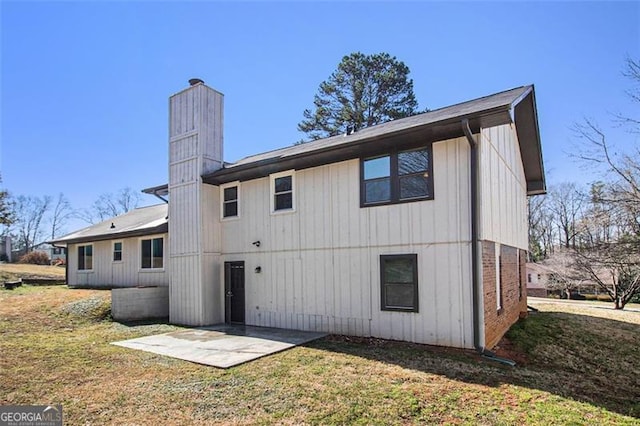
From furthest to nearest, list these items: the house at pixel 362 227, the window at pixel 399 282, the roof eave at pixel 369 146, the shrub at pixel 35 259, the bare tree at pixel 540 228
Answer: the bare tree at pixel 540 228
the shrub at pixel 35 259
the window at pixel 399 282
the house at pixel 362 227
the roof eave at pixel 369 146

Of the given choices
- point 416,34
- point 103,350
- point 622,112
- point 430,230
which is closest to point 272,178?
point 430,230

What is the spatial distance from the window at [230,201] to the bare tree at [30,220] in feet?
168

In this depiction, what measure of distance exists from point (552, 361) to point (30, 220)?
62.2m

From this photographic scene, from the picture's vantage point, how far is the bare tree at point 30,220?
49.8 metres

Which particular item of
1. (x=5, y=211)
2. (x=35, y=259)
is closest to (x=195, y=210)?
(x=5, y=211)

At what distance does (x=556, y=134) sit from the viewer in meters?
15.2

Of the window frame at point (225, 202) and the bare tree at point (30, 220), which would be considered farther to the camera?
the bare tree at point (30, 220)

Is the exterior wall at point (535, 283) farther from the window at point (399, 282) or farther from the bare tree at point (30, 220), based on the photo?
the bare tree at point (30, 220)

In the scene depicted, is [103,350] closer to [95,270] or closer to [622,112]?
[95,270]

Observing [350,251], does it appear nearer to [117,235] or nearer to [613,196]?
[613,196]

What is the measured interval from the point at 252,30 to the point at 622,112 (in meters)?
12.1

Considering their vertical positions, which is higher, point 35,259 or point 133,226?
point 133,226

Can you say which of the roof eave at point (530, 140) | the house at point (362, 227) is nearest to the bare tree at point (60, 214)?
the house at point (362, 227)

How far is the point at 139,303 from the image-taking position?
12180 mm
